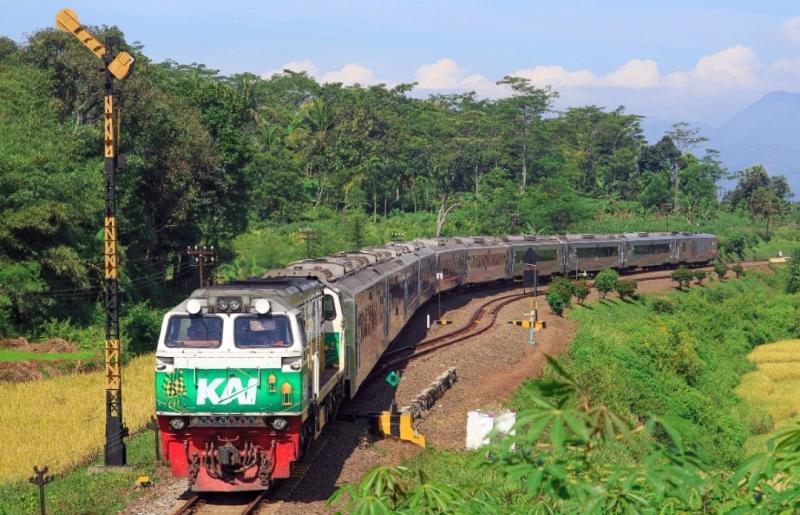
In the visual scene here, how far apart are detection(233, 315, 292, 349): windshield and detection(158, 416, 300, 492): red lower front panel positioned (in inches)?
52.7

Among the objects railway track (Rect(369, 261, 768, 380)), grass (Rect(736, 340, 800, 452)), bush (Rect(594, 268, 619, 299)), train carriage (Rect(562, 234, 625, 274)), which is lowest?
grass (Rect(736, 340, 800, 452))

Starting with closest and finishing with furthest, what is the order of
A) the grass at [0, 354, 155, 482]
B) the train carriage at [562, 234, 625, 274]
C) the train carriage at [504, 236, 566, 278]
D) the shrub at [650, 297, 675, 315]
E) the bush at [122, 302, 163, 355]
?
the grass at [0, 354, 155, 482], the bush at [122, 302, 163, 355], the shrub at [650, 297, 675, 315], the train carriage at [504, 236, 566, 278], the train carriage at [562, 234, 625, 274]

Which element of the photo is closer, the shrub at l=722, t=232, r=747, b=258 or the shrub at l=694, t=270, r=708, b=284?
the shrub at l=694, t=270, r=708, b=284

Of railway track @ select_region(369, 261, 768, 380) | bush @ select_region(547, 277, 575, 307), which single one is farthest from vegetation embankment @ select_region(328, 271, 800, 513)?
railway track @ select_region(369, 261, 768, 380)

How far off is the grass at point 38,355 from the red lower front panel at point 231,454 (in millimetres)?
19647

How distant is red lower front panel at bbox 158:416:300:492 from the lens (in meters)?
14.6

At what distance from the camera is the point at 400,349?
3067 cm

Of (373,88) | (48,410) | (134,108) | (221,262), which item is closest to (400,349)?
(48,410)

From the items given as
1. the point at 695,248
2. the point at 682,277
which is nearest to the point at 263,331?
the point at 682,277

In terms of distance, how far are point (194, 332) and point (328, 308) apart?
4.45 meters

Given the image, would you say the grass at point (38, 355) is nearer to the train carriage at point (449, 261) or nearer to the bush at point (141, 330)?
the bush at point (141, 330)

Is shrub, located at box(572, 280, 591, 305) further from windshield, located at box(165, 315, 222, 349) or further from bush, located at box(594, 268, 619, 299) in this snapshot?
windshield, located at box(165, 315, 222, 349)

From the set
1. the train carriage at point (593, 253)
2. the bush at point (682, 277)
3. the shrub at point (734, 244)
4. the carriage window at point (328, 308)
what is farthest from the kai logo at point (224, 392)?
the shrub at point (734, 244)

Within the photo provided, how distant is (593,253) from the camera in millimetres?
57750
